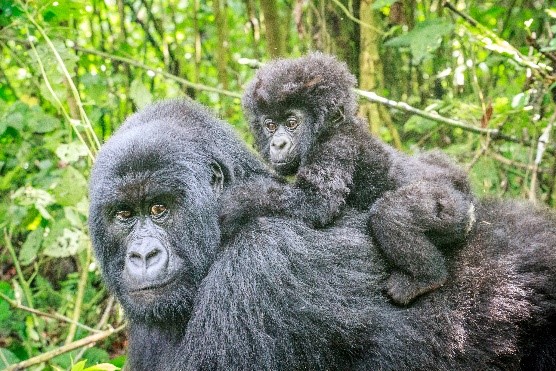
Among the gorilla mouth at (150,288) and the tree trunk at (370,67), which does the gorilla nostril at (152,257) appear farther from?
the tree trunk at (370,67)

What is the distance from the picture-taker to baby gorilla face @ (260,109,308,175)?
→ 3416 millimetres

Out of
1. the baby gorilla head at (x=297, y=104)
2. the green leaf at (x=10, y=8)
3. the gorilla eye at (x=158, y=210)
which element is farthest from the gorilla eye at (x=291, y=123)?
the green leaf at (x=10, y=8)

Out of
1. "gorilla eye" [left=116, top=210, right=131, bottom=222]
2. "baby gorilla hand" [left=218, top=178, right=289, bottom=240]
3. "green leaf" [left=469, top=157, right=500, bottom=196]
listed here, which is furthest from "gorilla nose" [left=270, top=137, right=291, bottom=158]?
"green leaf" [left=469, top=157, right=500, bottom=196]

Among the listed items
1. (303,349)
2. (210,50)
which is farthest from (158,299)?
(210,50)

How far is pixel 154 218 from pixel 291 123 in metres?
1.10

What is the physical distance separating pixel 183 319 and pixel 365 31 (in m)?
3.50

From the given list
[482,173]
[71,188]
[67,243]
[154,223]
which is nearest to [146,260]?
[154,223]

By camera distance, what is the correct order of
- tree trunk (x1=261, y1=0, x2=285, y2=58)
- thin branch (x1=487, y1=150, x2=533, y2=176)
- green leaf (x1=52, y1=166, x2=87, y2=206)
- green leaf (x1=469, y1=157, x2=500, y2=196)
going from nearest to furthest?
1. green leaf (x1=52, y1=166, x2=87, y2=206)
2. green leaf (x1=469, y1=157, x2=500, y2=196)
3. thin branch (x1=487, y1=150, x2=533, y2=176)
4. tree trunk (x1=261, y1=0, x2=285, y2=58)

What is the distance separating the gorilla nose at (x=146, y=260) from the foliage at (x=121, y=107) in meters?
1.37

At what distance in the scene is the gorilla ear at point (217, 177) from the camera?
2.85m

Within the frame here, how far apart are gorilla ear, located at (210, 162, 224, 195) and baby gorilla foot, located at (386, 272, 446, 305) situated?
84 cm

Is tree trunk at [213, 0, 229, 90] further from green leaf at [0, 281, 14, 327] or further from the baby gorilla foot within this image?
the baby gorilla foot

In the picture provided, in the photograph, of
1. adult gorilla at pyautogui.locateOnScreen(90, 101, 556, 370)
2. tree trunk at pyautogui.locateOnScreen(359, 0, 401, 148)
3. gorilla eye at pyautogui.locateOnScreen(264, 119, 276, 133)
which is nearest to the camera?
adult gorilla at pyautogui.locateOnScreen(90, 101, 556, 370)

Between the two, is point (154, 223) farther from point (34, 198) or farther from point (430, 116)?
point (430, 116)
